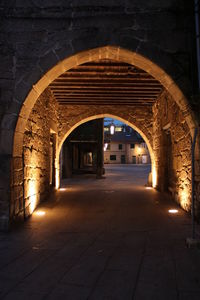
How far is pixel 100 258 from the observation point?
2320 mm

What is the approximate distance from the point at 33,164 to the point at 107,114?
4073 mm

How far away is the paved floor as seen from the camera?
5.65 ft

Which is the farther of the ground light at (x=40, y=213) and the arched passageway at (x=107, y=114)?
the ground light at (x=40, y=213)

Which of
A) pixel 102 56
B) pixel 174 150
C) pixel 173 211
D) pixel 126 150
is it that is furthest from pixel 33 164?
pixel 126 150

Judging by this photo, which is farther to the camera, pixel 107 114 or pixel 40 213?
pixel 107 114

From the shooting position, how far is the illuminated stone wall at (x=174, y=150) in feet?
13.8

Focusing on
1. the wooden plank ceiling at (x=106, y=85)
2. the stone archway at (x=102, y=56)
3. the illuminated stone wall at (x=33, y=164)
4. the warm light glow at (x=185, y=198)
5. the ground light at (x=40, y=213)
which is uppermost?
the wooden plank ceiling at (x=106, y=85)

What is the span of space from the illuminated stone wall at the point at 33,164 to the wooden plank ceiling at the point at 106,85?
0.70 m

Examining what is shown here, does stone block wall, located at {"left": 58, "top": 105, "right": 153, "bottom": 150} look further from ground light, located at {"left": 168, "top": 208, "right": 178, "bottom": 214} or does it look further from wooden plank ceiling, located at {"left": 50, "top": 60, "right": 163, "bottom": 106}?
ground light, located at {"left": 168, "top": 208, "right": 178, "bottom": 214}

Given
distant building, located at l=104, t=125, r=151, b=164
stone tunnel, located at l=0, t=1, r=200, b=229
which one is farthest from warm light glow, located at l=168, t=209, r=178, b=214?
distant building, located at l=104, t=125, r=151, b=164

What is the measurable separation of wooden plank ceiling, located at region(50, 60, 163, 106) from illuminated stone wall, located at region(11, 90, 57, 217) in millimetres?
700

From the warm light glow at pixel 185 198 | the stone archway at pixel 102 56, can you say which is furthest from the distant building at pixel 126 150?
the stone archway at pixel 102 56

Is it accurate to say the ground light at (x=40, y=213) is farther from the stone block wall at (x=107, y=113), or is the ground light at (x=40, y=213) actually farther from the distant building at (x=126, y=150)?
the distant building at (x=126, y=150)

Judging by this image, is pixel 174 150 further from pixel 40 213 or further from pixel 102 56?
pixel 40 213
